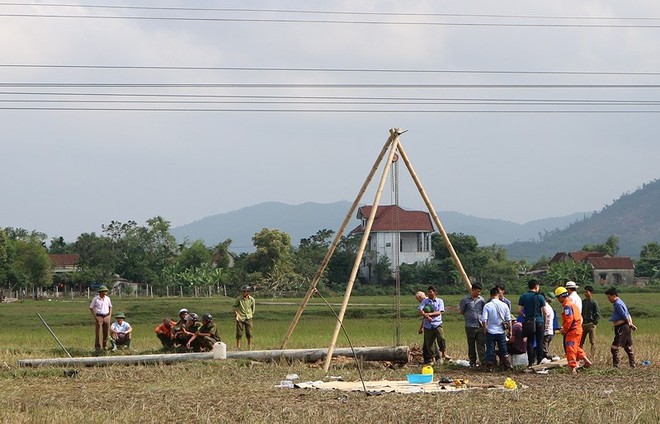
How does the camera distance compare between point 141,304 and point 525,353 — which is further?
point 141,304

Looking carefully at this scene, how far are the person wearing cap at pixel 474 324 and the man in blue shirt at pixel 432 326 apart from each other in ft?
2.41

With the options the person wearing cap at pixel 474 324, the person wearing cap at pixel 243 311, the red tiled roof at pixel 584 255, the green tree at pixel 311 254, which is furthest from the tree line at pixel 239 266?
the person wearing cap at pixel 474 324

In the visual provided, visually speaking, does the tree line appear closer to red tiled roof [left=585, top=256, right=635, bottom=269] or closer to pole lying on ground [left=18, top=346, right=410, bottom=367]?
red tiled roof [left=585, top=256, right=635, bottom=269]

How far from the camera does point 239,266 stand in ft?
282

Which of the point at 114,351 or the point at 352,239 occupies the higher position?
the point at 352,239

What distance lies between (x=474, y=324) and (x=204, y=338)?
5.52 metres

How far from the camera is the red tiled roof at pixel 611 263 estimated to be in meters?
116

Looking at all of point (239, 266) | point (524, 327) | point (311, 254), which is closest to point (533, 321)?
point (524, 327)

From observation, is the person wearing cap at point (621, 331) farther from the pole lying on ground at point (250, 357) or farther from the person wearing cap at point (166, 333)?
the person wearing cap at point (166, 333)

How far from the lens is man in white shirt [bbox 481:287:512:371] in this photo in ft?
66.9

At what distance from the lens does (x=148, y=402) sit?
15148 mm

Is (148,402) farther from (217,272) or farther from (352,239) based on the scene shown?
(217,272)

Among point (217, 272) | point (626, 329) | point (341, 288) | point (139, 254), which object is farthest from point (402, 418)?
point (139, 254)

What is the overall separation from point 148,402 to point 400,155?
399 inches
